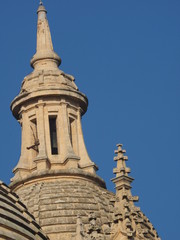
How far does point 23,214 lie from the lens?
63875 millimetres

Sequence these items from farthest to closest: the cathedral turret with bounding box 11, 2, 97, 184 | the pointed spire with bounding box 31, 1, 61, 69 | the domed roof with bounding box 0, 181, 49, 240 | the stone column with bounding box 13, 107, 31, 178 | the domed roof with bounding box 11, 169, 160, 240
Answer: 1. the pointed spire with bounding box 31, 1, 61, 69
2. the cathedral turret with bounding box 11, 2, 97, 184
3. the stone column with bounding box 13, 107, 31, 178
4. the domed roof with bounding box 11, 169, 160, 240
5. the domed roof with bounding box 0, 181, 49, 240

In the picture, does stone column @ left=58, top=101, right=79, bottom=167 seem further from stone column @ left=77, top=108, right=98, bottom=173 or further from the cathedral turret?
stone column @ left=77, top=108, right=98, bottom=173

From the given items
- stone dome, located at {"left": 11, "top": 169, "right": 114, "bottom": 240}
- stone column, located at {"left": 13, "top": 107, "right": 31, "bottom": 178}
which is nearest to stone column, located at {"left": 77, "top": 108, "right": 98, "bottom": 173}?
stone dome, located at {"left": 11, "top": 169, "right": 114, "bottom": 240}

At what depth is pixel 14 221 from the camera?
61625 millimetres

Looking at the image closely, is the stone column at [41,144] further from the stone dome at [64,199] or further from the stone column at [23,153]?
the stone dome at [64,199]

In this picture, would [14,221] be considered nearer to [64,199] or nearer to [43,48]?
[64,199]

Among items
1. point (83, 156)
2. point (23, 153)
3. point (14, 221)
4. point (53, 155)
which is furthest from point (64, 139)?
point (14, 221)

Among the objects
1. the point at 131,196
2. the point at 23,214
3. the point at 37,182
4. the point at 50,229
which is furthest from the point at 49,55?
the point at 131,196

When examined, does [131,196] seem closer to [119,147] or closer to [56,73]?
[119,147]

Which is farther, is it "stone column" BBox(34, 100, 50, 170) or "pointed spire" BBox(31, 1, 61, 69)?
"pointed spire" BBox(31, 1, 61, 69)

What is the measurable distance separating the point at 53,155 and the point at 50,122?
2400 millimetres

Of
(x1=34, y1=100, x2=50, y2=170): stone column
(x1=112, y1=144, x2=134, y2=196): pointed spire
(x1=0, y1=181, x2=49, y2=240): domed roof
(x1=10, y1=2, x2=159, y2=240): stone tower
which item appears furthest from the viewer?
(x1=34, y1=100, x2=50, y2=170): stone column

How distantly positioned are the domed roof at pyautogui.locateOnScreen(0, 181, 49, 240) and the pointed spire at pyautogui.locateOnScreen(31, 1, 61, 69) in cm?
1903

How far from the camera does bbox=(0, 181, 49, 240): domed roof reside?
60.4 m
